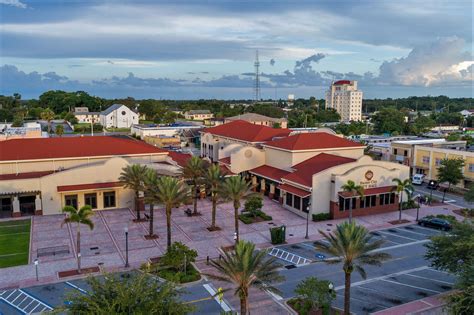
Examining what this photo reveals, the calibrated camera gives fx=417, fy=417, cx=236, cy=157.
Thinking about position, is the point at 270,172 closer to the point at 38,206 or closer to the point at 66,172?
the point at 66,172

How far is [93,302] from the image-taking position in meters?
17.2

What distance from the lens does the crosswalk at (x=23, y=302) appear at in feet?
88.5

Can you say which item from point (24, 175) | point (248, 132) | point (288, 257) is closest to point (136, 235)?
point (288, 257)

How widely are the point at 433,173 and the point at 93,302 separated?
63.7 metres

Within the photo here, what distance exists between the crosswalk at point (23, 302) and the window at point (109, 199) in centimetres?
2169

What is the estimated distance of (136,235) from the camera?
41.7 m

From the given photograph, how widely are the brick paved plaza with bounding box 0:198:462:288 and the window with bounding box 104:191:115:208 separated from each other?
1.05 meters

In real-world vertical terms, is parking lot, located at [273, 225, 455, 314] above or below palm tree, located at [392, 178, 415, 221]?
below

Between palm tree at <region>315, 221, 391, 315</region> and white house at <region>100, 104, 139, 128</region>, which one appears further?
white house at <region>100, 104, 139, 128</region>

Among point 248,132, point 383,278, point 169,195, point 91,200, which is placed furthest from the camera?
point 248,132

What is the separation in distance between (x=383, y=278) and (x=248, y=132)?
43.9m

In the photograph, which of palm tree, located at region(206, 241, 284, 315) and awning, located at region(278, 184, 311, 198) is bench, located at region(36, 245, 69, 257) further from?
awning, located at region(278, 184, 311, 198)

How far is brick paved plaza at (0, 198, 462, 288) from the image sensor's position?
34219mm

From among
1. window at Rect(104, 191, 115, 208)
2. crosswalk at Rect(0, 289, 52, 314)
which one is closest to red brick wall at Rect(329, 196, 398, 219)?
window at Rect(104, 191, 115, 208)
